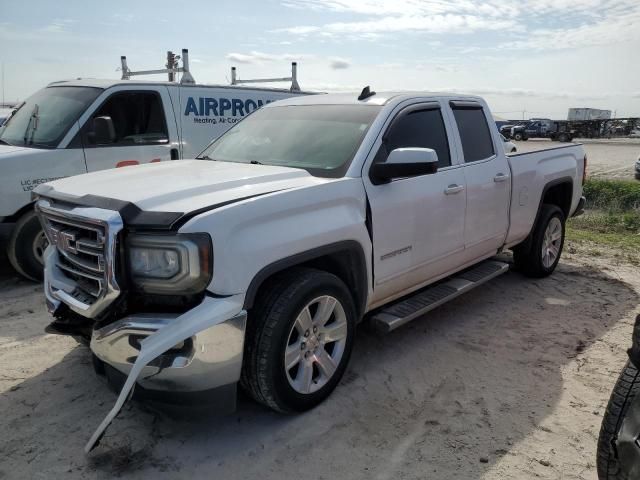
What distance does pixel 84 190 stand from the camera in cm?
304

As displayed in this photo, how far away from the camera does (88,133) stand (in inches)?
230

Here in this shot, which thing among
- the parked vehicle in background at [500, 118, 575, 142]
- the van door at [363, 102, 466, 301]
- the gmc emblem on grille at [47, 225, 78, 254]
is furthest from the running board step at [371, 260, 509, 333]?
the parked vehicle in background at [500, 118, 575, 142]

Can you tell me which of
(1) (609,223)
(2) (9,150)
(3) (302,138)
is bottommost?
(1) (609,223)

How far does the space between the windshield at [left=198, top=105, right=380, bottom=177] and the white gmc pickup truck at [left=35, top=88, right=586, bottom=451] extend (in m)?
0.02

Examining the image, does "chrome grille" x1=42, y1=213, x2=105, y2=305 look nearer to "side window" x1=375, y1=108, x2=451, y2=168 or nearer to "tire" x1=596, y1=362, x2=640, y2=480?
"side window" x1=375, y1=108, x2=451, y2=168

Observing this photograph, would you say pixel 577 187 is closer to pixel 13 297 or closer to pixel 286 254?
pixel 286 254

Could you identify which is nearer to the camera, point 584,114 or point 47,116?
point 47,116

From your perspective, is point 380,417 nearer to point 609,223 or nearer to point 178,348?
point 178,348

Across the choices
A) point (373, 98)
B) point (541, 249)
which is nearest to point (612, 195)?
point (541, 249)

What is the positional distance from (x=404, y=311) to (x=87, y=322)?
2.11m

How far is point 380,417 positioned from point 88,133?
4.52m

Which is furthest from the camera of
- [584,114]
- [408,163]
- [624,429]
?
[584,114]

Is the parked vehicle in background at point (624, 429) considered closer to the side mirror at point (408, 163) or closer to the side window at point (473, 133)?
the side mirror at point (408, 163)

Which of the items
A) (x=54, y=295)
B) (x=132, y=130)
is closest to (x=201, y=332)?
(x=54, y=295)
